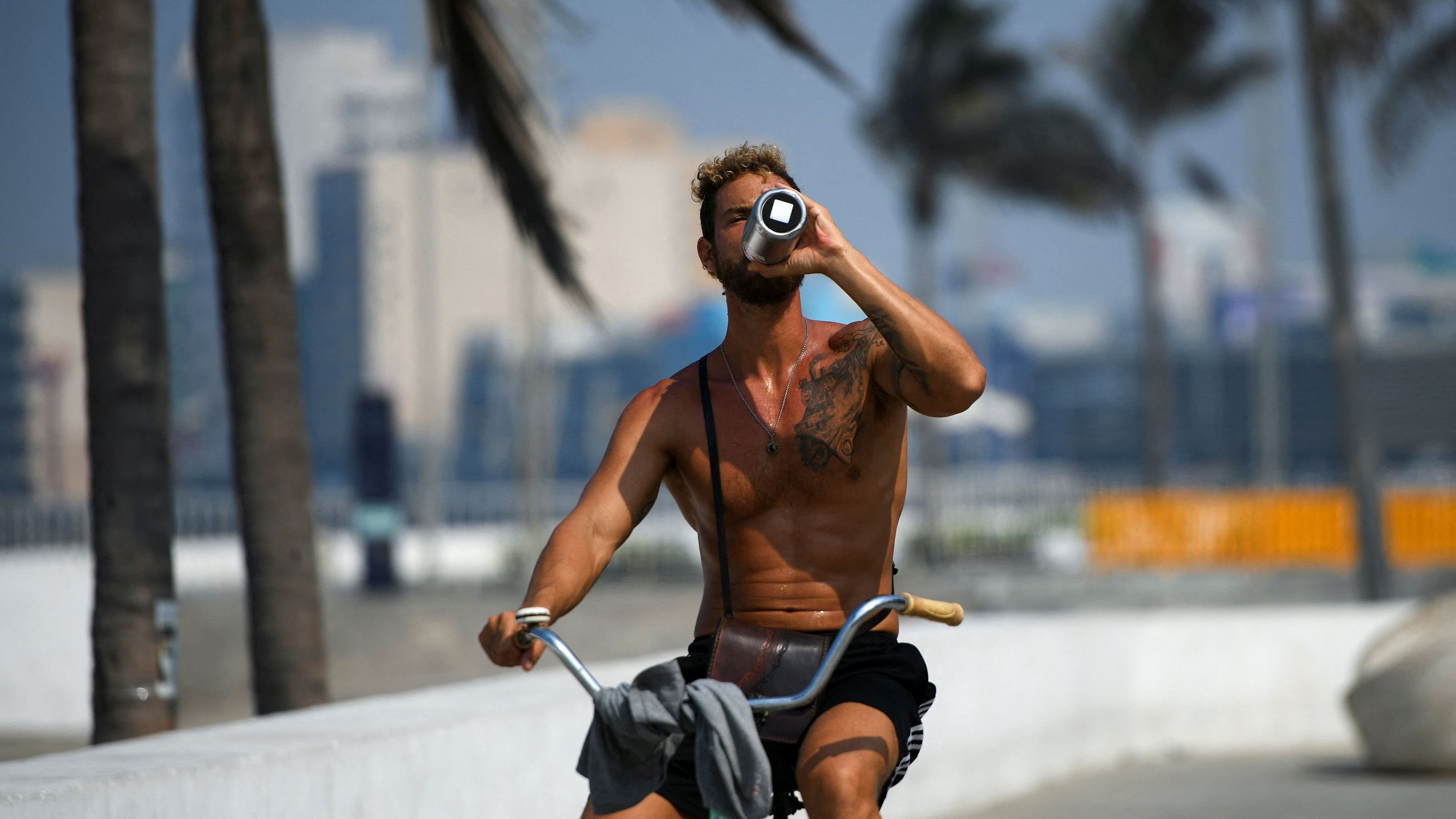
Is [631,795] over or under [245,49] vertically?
under

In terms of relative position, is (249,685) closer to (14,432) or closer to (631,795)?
(631,795)

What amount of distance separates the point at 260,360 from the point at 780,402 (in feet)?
14.5

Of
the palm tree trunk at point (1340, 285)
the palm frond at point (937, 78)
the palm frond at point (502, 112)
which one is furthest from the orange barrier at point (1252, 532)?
the palm frond at point (502, 112)

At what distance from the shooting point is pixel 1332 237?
21000 mm

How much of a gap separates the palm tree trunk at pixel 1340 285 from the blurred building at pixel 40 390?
1432 centimetres

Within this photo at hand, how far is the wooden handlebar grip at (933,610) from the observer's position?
9.75ft

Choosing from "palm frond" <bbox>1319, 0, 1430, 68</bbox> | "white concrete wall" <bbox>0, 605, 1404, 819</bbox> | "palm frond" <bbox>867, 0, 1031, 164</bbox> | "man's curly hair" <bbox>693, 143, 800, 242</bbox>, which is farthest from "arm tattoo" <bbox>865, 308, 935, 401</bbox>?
"palm frond" <bbox>867, 0, 1031, 164</bbox>

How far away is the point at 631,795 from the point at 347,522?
25.8 m

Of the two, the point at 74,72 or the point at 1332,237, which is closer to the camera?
the point at 74,72

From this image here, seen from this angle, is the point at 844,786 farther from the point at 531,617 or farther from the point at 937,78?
the point at 937,78

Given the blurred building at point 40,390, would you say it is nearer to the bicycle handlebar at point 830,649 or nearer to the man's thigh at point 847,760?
the bicycle handlebar at point 830,649

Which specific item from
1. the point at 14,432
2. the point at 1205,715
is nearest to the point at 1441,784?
the point at 1205,715

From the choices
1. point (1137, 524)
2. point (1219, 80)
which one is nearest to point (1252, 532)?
point (1137, 524)

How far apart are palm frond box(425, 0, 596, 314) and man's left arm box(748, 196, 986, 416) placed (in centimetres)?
410
